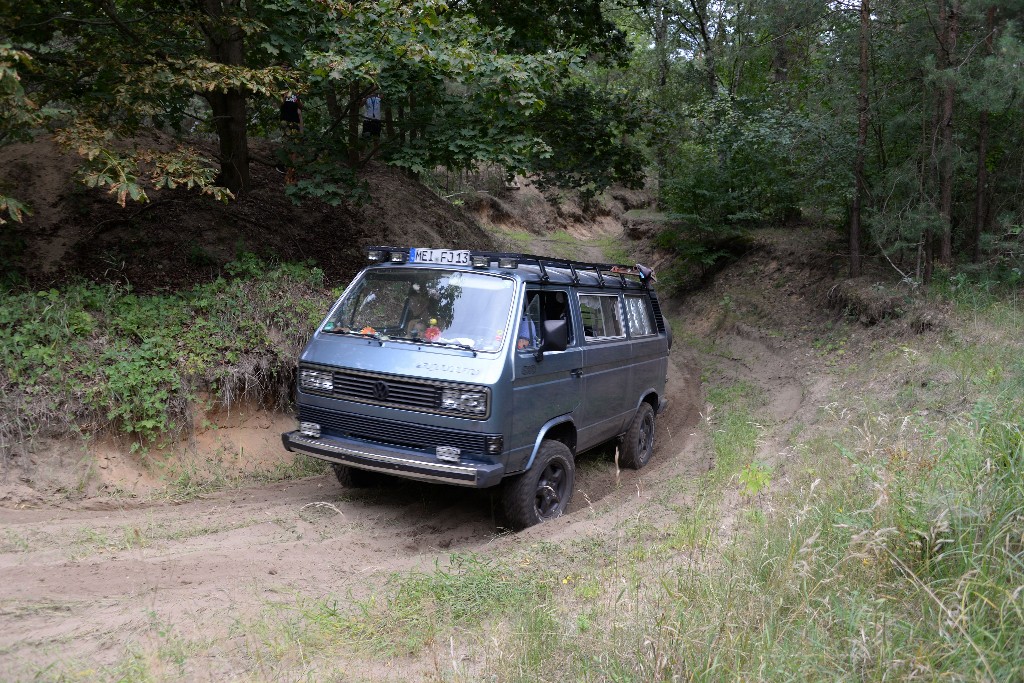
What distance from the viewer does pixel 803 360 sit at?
12172 mm

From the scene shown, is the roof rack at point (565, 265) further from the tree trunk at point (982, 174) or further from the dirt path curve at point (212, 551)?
the tree trunk at point (982, 174)

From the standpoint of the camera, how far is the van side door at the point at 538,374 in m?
6.00

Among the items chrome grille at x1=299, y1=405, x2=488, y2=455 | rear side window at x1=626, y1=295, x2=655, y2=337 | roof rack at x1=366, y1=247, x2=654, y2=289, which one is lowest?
chrome grille at x1=299, y1=405, x2=488, y2=455

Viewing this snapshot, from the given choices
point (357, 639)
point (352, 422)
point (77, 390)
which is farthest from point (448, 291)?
point (77, 390)

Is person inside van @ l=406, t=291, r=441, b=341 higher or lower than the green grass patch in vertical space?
higher

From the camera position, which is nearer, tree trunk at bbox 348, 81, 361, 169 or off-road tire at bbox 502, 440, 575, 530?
off-road tire at bbox 502, 440, 575, 530

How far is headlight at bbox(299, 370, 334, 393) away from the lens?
6258 millimetres

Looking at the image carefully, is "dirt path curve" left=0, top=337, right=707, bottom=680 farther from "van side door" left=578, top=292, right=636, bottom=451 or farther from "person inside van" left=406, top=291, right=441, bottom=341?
"person inside van" left=406, top=291, right=441, bottom=341

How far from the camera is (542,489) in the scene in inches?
252

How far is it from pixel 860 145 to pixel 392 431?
10166mm

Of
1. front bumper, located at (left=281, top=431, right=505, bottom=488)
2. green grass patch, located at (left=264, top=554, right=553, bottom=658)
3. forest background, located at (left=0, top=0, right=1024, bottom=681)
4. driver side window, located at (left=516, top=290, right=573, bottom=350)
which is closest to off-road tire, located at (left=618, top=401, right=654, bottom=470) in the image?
forest background, located at (left=0, top=0, right=1024, bottom=681)

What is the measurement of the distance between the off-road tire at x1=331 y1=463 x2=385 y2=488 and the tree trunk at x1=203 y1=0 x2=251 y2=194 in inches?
222

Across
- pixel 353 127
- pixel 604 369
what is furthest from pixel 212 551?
pixel 353 127

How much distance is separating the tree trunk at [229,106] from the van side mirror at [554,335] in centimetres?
609
